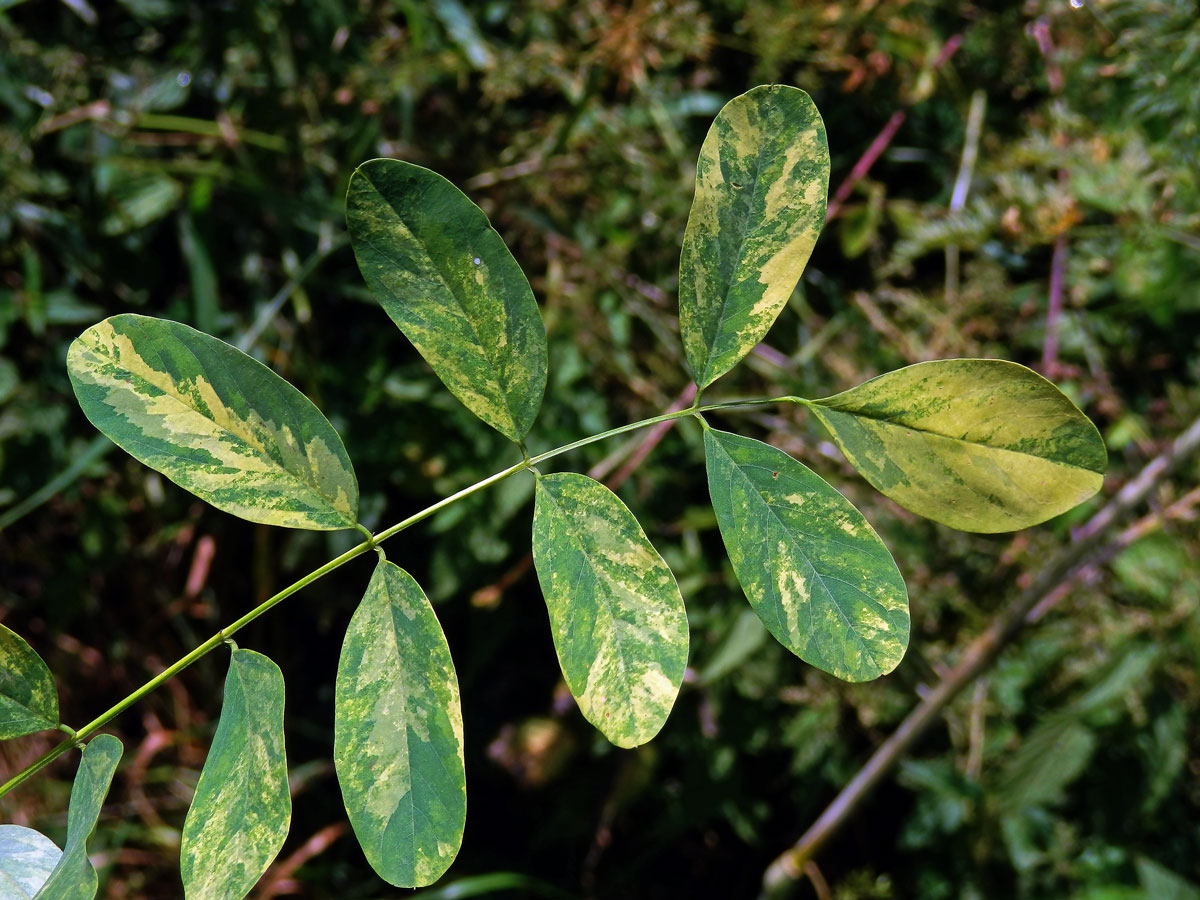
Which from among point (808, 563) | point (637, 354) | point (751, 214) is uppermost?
point (751, 214)

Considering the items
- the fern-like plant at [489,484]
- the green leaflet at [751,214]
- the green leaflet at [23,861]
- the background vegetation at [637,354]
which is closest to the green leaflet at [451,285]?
the fern-like plant at [489,484]

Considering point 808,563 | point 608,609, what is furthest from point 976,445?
point 608,609

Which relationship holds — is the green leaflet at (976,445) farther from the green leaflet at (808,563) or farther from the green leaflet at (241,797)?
the green leaflet at (241,797)

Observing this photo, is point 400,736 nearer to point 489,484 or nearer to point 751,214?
point 489,484

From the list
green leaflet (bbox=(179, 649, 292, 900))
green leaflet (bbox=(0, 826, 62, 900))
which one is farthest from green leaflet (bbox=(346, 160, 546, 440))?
green leaflet (bbox=(0, 826, 62, 900))

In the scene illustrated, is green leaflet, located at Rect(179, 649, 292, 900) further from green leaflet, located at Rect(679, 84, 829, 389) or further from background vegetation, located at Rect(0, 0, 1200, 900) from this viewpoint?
background vegetation, located at Rect(0, 0, 1200, 900)

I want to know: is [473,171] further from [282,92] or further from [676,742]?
[676,742]

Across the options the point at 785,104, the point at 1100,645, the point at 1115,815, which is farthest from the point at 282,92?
the point at 1115,815
